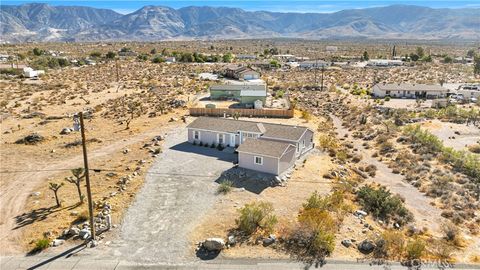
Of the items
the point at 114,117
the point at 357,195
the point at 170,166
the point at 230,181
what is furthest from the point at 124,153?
the point at 357,195

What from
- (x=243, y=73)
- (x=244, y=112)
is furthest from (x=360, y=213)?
(x=243, y=73)

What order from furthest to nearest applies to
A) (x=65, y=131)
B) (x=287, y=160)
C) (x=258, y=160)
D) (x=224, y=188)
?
(x=65, y=131)
(x=287, y=160)
(x=258, y=160)
(x=224, y=188)

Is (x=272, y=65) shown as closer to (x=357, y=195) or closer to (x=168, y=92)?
(x=168, y=92)

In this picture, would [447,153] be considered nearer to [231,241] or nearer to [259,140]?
[259,140]

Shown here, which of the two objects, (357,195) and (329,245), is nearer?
(329,245)

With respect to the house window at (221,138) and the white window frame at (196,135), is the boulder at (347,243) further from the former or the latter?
the white window frame at (196,135)

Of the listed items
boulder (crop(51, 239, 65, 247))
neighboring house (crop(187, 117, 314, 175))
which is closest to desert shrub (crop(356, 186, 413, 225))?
neighboring house (crop(187, 117, 314, 175))
